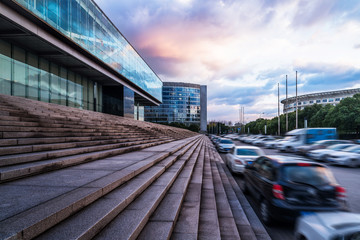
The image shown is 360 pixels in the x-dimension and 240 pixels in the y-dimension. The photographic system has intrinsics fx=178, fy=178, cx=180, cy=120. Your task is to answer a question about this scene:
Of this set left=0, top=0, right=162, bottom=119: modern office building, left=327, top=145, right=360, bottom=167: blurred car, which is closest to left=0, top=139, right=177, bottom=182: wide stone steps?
left=327, top=145, right=360, bottom=167: blurred car

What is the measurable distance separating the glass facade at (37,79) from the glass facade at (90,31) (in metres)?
0.21

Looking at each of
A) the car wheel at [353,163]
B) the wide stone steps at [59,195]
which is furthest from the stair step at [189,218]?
the car wheel at [353,163]

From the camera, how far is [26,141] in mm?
5270

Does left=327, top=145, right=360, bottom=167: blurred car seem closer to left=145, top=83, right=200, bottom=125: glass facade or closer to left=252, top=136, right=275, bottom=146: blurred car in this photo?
left=252, top=136, right=275, bottom=146: blurred car

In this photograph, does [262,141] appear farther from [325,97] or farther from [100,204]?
[325,97]

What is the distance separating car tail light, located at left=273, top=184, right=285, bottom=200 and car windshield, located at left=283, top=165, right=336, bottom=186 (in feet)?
0.77

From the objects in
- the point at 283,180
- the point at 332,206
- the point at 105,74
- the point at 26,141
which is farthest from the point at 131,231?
the point at 105,74

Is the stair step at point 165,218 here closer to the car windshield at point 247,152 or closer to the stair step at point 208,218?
the stair step at point 208,218

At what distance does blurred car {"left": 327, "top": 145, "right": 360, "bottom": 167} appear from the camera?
411 inches

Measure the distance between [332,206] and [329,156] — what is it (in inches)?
423

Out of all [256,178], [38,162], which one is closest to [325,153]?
[256,178]

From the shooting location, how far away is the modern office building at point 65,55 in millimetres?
14510

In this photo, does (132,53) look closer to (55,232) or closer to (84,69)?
(84,69)

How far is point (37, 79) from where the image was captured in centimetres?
1781
